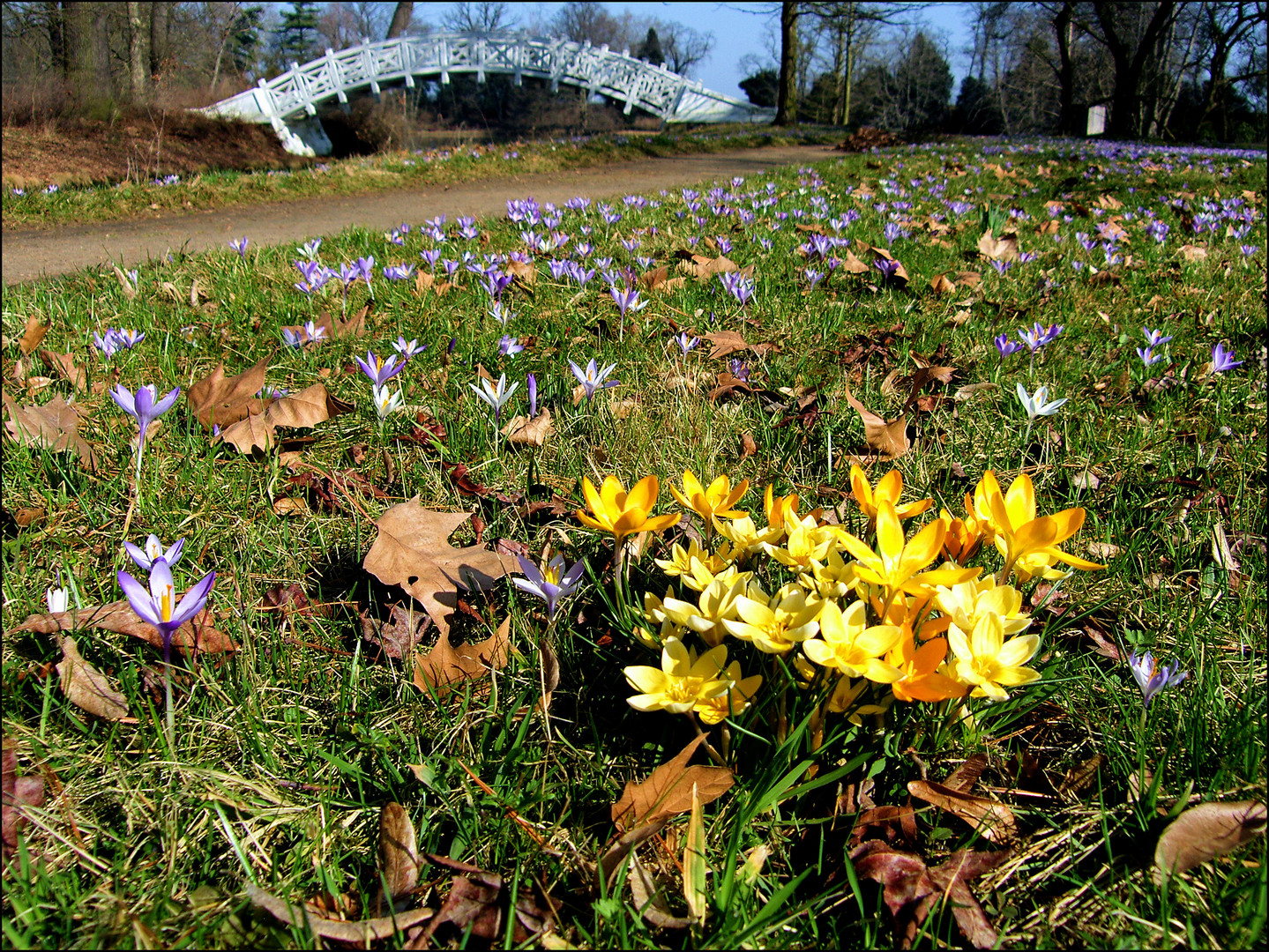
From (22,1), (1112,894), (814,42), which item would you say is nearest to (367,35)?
(814,42)

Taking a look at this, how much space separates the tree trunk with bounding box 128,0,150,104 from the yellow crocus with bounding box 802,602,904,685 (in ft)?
76.3

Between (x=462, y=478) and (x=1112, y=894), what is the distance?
1.51 meters

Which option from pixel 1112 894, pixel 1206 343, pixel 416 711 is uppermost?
pixel 1206 343

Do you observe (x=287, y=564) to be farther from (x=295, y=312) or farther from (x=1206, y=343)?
(x=1206, y=343)

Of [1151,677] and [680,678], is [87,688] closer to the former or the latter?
[680,678]

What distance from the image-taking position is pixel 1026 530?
109 centimetres

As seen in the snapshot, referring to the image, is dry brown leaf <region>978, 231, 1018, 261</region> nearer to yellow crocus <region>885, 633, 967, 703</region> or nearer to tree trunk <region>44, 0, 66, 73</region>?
yellow crocus <region>885, 633, 967, 703</region>

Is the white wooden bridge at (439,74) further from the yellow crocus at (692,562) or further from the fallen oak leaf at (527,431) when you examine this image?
the yellow crocus at (692,562)

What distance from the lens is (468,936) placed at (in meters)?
0.89

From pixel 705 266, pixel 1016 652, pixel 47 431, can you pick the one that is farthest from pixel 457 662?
pixel 705 266

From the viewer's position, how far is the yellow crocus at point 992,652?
0.96 metres

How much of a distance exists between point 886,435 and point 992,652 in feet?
3.75

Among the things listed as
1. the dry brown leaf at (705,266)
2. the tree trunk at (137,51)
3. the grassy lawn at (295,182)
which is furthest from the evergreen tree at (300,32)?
the dry brown leaf at (705,266)

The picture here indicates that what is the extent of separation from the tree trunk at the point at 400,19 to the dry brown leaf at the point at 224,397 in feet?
119
